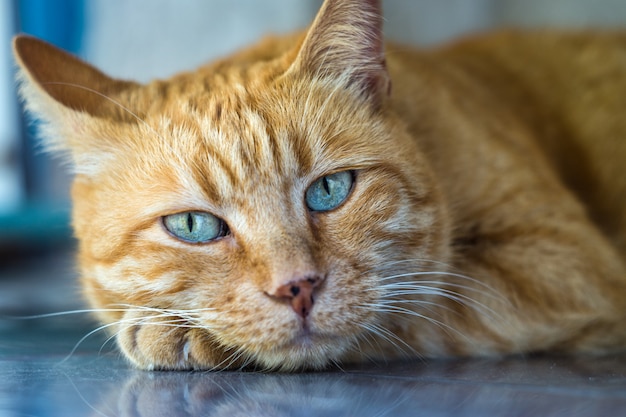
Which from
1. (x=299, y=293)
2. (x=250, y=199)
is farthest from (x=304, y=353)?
(x=250, y=199)

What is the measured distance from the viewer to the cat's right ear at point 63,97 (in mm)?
2088

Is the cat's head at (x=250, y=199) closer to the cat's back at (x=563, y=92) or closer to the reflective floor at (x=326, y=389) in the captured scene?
the reflective floor at (x=326, y=389)

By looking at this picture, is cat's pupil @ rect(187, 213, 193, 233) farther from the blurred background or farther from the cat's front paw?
the blurred background

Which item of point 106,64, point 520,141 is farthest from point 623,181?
point 106,64

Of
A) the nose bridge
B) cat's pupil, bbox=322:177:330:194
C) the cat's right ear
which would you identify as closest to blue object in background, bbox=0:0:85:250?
the cat's right ear

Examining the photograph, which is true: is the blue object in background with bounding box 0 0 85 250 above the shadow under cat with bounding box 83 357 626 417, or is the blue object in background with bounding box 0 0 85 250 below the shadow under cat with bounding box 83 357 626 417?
above

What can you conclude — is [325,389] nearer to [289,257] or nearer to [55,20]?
[289,257]

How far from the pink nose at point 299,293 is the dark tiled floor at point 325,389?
0.58 ft

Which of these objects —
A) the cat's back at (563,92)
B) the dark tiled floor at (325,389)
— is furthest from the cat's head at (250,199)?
the cat's back at (563,92)

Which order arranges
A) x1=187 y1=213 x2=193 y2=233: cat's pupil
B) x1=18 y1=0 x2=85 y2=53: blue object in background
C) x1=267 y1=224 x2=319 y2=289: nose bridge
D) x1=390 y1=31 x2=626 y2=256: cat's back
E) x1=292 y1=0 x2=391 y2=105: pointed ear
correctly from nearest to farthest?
1. x1=267 y1=224 x2=319 y2=289: nose bridge
2. x1=187 y1=213 x2=193 y2=233: cat's pupil
3. x1=292 y1=0 x2=391 y2=105: pointed ear
4. x1=390 y1=31 x2=626 y2=256: cat's back
5. x1=18 y1=0 x2=85 y2=53: blue object in background

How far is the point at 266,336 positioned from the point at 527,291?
0.92 metres

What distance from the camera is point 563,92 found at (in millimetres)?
3312

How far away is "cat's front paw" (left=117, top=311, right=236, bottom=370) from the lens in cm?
187

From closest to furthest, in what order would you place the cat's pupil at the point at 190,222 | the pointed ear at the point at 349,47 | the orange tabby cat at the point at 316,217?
the orange tabby cat at the point at 316,217 → the cat's pupil at the point at 190,222 → the pointed ear at the point at 349,47
